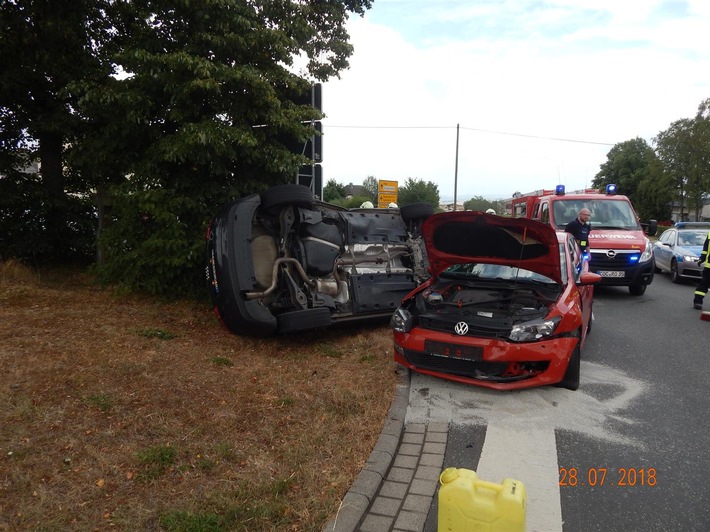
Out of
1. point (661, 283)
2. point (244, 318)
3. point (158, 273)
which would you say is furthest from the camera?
point (661, 283)

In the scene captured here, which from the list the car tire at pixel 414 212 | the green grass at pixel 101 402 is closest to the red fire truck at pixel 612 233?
the car tire at pixel 414 212

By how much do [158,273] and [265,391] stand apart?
3.73 m

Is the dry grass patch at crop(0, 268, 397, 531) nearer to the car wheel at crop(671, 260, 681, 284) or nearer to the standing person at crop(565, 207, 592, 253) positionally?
the standing person at crop(565, 207, 592, 253)

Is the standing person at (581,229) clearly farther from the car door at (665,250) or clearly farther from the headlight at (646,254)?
the car door at (665,250)

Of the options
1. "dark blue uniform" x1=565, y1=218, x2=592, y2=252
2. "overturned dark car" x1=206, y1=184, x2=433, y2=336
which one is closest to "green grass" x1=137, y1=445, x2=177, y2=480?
"overturned dark car" x1=206, y1=184, x2=433, y2=336

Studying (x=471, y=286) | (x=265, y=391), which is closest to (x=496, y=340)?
(x=471, y=286)

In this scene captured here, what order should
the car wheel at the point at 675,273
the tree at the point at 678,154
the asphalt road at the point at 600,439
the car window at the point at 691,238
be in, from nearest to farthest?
the asphalt road at the point at 600,439
the car wheel at the point at 675,273
the car window at the point at 691,238
the tree at the point at 678,154

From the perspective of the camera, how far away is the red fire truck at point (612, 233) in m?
9.67

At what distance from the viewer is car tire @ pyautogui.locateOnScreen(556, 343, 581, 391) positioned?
185 inches

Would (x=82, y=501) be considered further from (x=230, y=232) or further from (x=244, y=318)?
(x=230, y=232)

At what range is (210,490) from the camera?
3010 mm

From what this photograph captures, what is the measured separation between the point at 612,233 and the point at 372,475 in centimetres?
871

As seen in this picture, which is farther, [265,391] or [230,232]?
[230,232]

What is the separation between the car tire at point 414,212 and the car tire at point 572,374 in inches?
136
